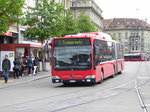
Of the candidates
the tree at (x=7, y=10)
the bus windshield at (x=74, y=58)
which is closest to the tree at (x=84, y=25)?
the tree at (x=7, y=10)

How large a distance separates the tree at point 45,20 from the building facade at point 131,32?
131959 mm

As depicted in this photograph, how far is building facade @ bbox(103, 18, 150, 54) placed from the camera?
170000 millimetres

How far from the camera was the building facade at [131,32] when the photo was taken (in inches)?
6693

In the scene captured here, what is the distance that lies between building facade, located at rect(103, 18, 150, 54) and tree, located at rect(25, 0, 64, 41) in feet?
433

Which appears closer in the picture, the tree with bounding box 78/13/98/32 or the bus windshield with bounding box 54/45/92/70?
the bus windshield with bounding box 54/45/92/70

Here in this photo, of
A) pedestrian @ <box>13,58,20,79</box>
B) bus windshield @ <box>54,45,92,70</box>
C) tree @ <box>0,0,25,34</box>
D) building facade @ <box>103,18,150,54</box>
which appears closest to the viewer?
bus windshield @ <box>54,45,92,70</box>

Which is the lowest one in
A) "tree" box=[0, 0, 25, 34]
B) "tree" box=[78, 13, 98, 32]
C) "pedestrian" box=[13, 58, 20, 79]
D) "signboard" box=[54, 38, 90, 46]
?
"pedestrian" box=[13, 58, 20, 79]

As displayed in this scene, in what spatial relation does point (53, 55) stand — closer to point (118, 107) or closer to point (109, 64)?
point (109, 64)

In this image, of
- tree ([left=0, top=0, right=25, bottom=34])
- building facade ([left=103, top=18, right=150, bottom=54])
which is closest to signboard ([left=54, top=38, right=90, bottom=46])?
tree ([left=0, top=0, right=25, bottom=34])

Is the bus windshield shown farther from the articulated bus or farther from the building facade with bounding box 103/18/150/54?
the building facade with bounding box 103/18/150/54

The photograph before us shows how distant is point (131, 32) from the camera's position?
16988cm

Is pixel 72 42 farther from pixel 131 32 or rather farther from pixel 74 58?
pixel 131 32

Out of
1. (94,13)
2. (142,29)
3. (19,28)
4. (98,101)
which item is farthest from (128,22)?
(98,101)

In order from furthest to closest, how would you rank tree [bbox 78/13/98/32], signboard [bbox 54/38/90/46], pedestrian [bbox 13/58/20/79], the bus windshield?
tree [bbox 78/13/98/32] → pedestrian [bbox 13/58/20/79] → signboard [bbox 54/38/90/46] → the bus windshield
